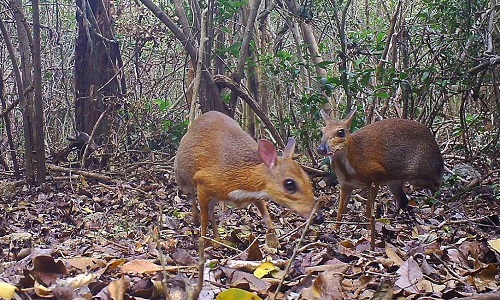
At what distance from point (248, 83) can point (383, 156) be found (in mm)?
3405

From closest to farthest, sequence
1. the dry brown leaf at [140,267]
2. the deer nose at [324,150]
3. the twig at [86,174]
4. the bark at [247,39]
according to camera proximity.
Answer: the dry brown leaf at [140,267] < the deer nose at [324,150] < the bark at [247,39] < the twig at [86,174]

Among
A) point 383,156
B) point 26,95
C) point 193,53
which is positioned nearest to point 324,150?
point 383,156

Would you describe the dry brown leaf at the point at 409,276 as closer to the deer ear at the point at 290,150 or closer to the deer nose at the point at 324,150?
the deer ear at the point at 290,150

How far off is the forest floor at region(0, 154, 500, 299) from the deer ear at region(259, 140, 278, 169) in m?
0.53

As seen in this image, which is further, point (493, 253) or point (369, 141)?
point (369, 141)

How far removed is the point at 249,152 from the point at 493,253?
80.0 inches

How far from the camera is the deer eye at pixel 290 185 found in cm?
486

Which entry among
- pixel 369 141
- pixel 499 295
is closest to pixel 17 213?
pixel 369 141

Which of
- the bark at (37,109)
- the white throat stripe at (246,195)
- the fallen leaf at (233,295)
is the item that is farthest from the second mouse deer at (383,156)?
the fallen leaf at (233,295)

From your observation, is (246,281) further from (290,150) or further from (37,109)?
(37,109)

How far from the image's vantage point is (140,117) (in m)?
9.79

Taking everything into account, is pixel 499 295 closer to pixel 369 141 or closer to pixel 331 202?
pixel 369 141

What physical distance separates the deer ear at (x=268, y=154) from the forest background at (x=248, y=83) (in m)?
2.07

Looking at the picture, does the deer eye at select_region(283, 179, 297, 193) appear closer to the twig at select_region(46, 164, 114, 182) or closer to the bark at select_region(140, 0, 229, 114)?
the bark at select_region(140, 0, 229, 114)
